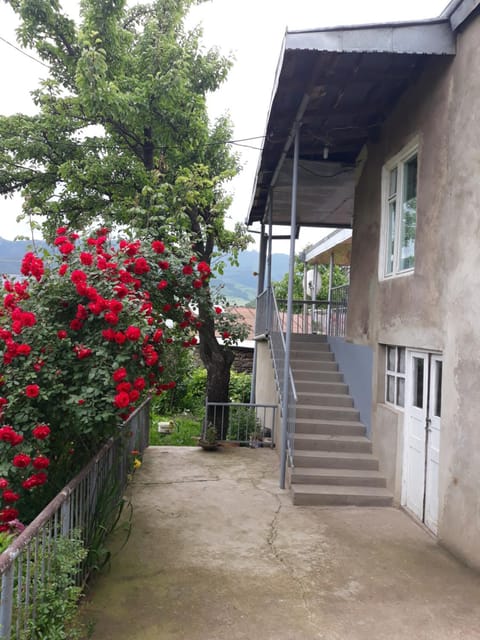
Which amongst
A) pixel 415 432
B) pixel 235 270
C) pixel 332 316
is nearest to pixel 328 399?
pixel 415 432

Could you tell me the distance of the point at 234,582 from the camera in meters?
4.03

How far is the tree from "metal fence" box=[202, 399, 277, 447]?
658mm

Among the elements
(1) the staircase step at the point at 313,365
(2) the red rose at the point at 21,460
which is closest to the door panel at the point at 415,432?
(1) the staircase step at the point at 313,365

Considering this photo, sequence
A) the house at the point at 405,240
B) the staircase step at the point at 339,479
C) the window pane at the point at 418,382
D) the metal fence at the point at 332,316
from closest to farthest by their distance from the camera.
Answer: the house at the point at 405,240, the window pane at the point at 418,382, the staircase step at the point at 339,479, the metal fence at the point at 332,316

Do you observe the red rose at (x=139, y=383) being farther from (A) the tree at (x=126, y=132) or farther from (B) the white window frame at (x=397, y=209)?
(A) the tree at (x=126, y=132)

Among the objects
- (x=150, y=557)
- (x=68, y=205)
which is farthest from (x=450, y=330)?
(x=68, y=205)

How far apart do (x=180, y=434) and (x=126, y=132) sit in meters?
6.65

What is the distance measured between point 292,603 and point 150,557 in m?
1.39

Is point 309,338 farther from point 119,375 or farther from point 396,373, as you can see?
point 119,375

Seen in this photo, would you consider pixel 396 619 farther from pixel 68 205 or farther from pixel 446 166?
pixel 68 205

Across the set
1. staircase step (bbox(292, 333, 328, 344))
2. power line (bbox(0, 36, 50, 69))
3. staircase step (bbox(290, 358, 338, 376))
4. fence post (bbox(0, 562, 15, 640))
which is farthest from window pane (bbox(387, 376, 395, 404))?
power line (bbox(0, 36, 50, 69))

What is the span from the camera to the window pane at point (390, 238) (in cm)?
670

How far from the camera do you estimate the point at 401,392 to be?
625cm

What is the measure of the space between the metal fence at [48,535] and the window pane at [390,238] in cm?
416
